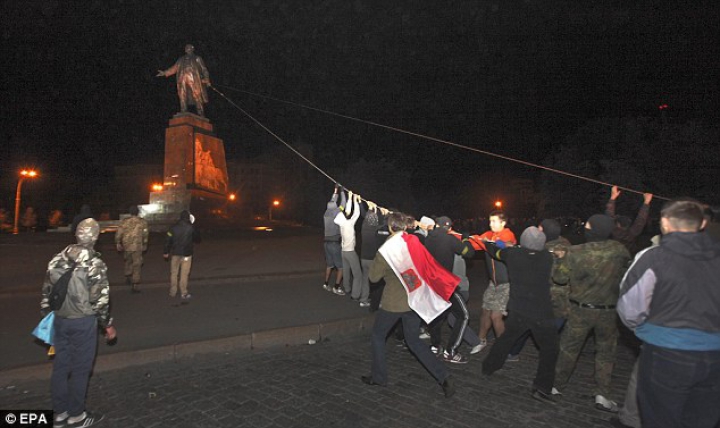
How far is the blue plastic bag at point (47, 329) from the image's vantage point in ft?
11.9

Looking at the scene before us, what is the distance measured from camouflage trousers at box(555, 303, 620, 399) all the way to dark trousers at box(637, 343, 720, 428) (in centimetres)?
137

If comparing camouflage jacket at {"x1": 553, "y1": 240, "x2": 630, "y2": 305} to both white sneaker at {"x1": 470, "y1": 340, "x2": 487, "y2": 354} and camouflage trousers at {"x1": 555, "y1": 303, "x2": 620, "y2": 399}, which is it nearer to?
camouflage trousers at {"x1": 555, "y1": 303, "x2": 620, "y2": 399}

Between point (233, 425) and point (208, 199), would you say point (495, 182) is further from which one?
point (233, 425)

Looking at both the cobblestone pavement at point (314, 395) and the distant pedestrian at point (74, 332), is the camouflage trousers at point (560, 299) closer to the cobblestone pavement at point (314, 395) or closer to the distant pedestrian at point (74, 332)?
the cobblestone pavement at point (314, 395)

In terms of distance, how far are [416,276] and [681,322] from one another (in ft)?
7.57

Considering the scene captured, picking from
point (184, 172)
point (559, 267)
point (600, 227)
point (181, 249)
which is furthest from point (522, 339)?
point (184, 172)

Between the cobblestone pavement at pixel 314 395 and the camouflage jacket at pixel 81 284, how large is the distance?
41.5 inches

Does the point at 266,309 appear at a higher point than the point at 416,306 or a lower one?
lower

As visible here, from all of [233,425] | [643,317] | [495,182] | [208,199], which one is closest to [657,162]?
[208,199]

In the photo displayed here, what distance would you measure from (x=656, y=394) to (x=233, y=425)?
10.8ft

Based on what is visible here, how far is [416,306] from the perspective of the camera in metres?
4.35

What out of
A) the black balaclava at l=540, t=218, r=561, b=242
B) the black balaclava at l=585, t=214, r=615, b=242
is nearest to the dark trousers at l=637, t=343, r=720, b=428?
the black balaclava at l=585, t=214, r=615, b=242

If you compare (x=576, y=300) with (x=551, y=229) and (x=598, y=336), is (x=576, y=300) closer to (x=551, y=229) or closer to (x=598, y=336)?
(x=598, y=336)

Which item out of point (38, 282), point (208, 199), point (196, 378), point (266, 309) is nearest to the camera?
point (196, 378)
